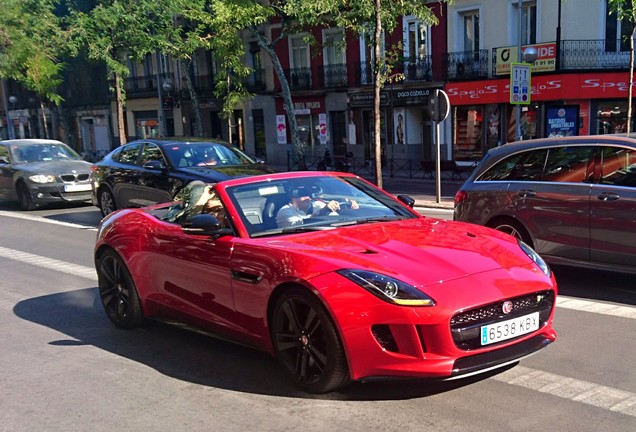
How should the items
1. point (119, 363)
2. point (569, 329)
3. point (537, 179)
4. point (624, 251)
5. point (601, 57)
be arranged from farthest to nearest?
point (601, 57)
point (537, 179)
point (624, 251)
point (569, 329)
point (119, 363)

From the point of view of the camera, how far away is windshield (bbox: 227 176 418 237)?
16.3ft

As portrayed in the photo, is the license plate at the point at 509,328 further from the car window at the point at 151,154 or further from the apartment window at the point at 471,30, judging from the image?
the apartment window at the point at 471,30

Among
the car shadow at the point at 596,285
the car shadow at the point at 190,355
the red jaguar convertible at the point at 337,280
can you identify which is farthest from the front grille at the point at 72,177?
the car shadow at the point at 596,285

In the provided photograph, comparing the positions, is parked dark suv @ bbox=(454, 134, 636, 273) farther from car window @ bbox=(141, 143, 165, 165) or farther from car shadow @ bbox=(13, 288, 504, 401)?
car window @ bbox=(141, 143, 165, 165)

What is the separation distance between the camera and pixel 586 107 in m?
25.2

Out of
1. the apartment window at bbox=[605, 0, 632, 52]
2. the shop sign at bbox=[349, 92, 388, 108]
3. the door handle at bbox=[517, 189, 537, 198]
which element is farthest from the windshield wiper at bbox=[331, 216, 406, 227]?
the shop sign at bbox=[349, 92, 388, 108]

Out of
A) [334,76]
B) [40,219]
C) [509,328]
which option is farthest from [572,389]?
[334,76]

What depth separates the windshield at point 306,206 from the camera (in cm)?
496

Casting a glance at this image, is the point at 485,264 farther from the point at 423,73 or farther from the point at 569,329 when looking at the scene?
the point at 423,73

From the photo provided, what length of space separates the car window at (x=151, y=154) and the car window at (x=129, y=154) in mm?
316

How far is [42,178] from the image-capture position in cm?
1594

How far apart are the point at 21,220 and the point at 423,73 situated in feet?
65.7

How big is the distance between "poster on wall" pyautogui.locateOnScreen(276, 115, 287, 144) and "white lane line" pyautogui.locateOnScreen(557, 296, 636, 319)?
2727cm

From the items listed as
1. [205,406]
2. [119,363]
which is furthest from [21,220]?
[205,406]
